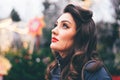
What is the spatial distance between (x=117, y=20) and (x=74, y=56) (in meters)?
2.30

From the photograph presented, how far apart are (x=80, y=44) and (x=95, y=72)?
13cm

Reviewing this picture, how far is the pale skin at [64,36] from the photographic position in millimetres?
1167

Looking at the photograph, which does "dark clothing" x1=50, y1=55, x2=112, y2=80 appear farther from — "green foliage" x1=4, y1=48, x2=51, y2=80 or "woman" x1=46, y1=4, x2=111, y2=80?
"green foliage" x1=4, y1=48, x2=51, y2=80

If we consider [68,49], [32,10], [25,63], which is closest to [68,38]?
[68,49]

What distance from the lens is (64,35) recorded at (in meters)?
1.17

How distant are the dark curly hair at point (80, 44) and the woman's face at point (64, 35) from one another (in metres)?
0.01

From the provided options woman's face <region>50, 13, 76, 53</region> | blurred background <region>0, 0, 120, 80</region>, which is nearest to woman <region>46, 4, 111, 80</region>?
woman's face <region>50, 13, 76, 53</region>

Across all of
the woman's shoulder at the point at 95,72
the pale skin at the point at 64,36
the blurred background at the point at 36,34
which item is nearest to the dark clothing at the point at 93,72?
the woman's shoulder at the point at 95,72

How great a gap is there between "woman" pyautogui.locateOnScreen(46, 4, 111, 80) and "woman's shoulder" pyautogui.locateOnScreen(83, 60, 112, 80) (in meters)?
0.04

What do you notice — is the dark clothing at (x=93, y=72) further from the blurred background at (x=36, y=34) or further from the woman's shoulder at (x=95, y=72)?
the blurred background at (x=36, y=34)

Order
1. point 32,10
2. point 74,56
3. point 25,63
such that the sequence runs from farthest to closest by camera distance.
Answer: point 32,10, point 25,63, point 74,56

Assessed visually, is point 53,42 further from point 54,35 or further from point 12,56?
point 12,56

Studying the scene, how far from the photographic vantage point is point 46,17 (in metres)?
3.47

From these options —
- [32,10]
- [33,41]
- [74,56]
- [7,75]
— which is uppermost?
[74,56]
